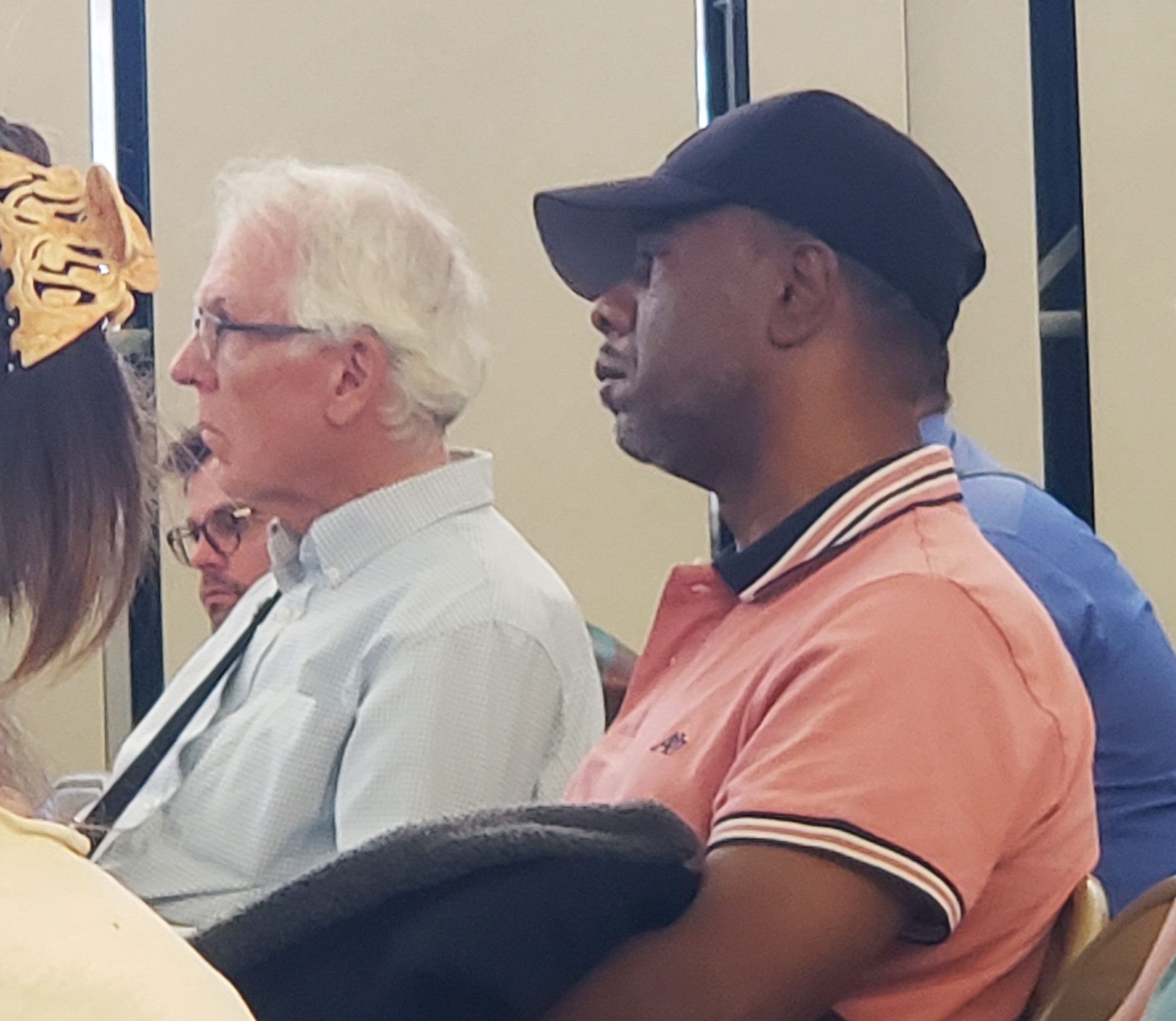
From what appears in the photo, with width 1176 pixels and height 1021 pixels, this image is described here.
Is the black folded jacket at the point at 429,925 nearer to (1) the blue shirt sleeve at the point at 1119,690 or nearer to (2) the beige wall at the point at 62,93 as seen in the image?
(1) the blue shirt sleeve at the point at 1119,690

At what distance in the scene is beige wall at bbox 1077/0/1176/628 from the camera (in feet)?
10.4

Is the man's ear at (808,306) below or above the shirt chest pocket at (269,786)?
above

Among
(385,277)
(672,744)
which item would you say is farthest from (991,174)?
(672,744)

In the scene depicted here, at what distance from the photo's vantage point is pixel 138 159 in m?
3.13

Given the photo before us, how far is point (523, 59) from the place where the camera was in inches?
127

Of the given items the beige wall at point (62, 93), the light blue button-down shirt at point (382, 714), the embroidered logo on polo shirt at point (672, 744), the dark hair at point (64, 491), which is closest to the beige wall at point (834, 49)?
the beige wall at point (62, 93)

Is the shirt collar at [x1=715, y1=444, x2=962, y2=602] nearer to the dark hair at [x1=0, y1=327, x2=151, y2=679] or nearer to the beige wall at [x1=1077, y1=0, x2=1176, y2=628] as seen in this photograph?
the dark hair at [x1=0, y1=327, x2=151, y2=679]

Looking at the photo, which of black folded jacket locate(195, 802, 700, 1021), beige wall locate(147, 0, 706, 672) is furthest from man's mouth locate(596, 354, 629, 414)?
beige wall locate(147, 0, 706, 672)

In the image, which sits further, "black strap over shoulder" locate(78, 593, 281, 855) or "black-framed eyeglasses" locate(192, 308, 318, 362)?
"black-framed eyeglasses" locate(192, 308, 318, 362)

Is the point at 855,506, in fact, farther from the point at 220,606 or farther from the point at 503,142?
the point at 503,142

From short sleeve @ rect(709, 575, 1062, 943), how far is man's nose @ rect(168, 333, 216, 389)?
102 centimetres

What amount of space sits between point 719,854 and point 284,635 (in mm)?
865

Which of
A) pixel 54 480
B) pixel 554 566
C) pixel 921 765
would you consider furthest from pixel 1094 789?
pixel 554 566

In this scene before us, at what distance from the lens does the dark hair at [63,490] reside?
0.85 metres
